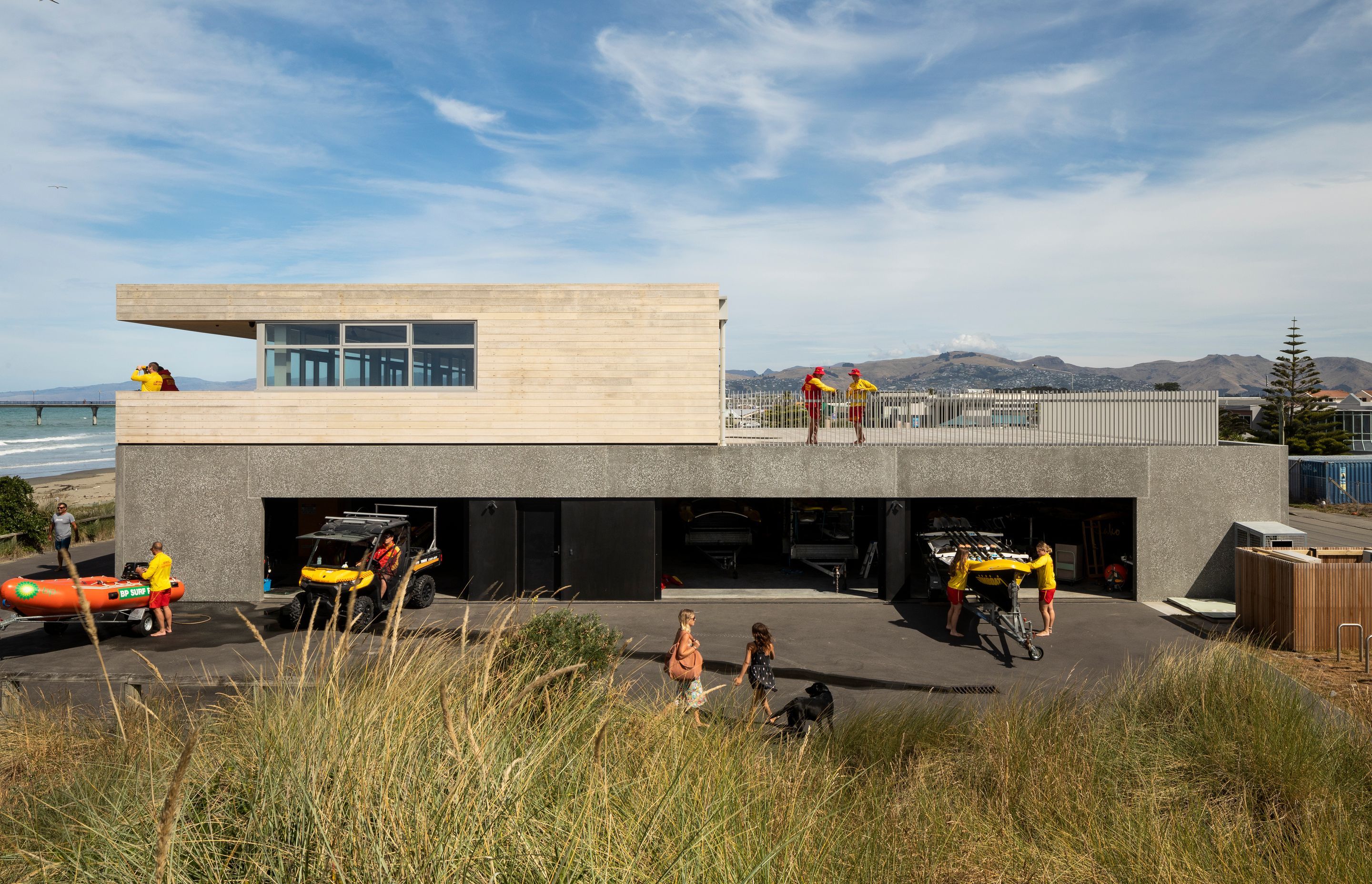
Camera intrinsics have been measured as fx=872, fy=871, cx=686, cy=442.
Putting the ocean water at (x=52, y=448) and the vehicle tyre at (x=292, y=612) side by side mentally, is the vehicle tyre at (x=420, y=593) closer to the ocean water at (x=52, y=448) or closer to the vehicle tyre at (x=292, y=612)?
the vehicle tyre at (x=292, y=612)

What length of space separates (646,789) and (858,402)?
1355cm

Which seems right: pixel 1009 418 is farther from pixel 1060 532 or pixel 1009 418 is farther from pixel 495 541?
pixel 495 541

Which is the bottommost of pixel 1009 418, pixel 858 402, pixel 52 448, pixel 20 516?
pixel 20 516

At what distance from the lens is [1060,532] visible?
779 inches

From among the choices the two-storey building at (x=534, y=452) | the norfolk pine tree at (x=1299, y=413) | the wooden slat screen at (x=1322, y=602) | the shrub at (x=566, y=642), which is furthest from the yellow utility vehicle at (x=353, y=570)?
the norfolk pine tree at (x=1299, y=413)

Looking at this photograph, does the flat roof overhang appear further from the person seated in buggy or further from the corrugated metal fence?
the corrugated metal fence

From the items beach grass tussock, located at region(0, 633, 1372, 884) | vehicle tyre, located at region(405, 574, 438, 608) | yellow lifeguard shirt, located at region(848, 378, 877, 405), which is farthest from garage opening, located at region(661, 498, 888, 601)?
beach grass tussock, located at region(0, 633, 1372, 884)

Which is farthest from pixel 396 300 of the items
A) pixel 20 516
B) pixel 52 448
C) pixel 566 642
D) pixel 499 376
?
pixel 52 448

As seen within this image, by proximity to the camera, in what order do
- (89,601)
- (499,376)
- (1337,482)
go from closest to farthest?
(89,601) → (499,376) → (1337,482)

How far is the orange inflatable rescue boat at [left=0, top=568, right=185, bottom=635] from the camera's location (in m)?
11.8

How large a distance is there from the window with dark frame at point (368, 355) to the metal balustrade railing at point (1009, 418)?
515 centimetres

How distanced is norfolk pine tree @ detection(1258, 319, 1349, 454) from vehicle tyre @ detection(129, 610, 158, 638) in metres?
53.6

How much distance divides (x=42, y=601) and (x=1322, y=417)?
6034 centimetres

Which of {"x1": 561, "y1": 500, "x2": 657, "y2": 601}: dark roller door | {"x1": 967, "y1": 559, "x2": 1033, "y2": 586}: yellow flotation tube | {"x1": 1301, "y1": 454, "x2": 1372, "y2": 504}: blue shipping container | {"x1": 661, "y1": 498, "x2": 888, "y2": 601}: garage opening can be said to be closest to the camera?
{"x1": 967, "y1": 559, "x2": 1033, "y2": 586}: yellow flotation tube
